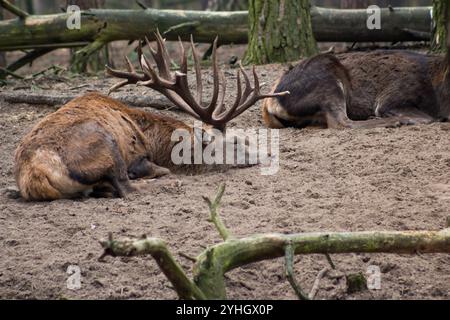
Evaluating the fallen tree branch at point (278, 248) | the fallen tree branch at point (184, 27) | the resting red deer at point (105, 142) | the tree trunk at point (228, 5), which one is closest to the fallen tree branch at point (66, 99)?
the resting red deer at point (105, 142)

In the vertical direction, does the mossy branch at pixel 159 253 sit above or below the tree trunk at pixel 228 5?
below

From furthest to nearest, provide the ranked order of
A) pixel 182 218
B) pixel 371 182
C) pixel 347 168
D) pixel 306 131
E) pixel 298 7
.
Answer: pixel 298 7 → pixel 306 131 → pixel 347 168 → pixel 371 182 → pixel 182 218

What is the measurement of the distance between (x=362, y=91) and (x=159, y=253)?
5.31 metres

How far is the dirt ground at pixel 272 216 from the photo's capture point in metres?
4.88

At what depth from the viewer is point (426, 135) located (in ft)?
25.1

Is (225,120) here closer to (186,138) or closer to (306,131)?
(186,138)

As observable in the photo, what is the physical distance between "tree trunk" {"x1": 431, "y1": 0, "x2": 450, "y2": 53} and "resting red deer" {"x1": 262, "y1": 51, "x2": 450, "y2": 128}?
0.69 meters

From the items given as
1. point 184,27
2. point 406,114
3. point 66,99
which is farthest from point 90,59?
point 406,114

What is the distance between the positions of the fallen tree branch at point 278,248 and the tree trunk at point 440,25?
17.3 ft

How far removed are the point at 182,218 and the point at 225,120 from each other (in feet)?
6.28

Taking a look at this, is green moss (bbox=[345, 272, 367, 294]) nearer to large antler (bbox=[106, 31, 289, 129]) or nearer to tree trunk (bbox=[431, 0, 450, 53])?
large antler (bbox=[106, 31, 289, 129])

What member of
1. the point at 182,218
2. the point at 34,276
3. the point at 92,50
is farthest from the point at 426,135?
the point at 92,50

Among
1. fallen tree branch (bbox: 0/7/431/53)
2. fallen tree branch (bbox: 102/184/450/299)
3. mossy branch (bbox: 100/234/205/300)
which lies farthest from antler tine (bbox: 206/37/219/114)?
fallen tree branch (bbox: 0/7/431/53)

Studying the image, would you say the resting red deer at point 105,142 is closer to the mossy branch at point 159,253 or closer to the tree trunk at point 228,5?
the mossy branch at point 159,253
